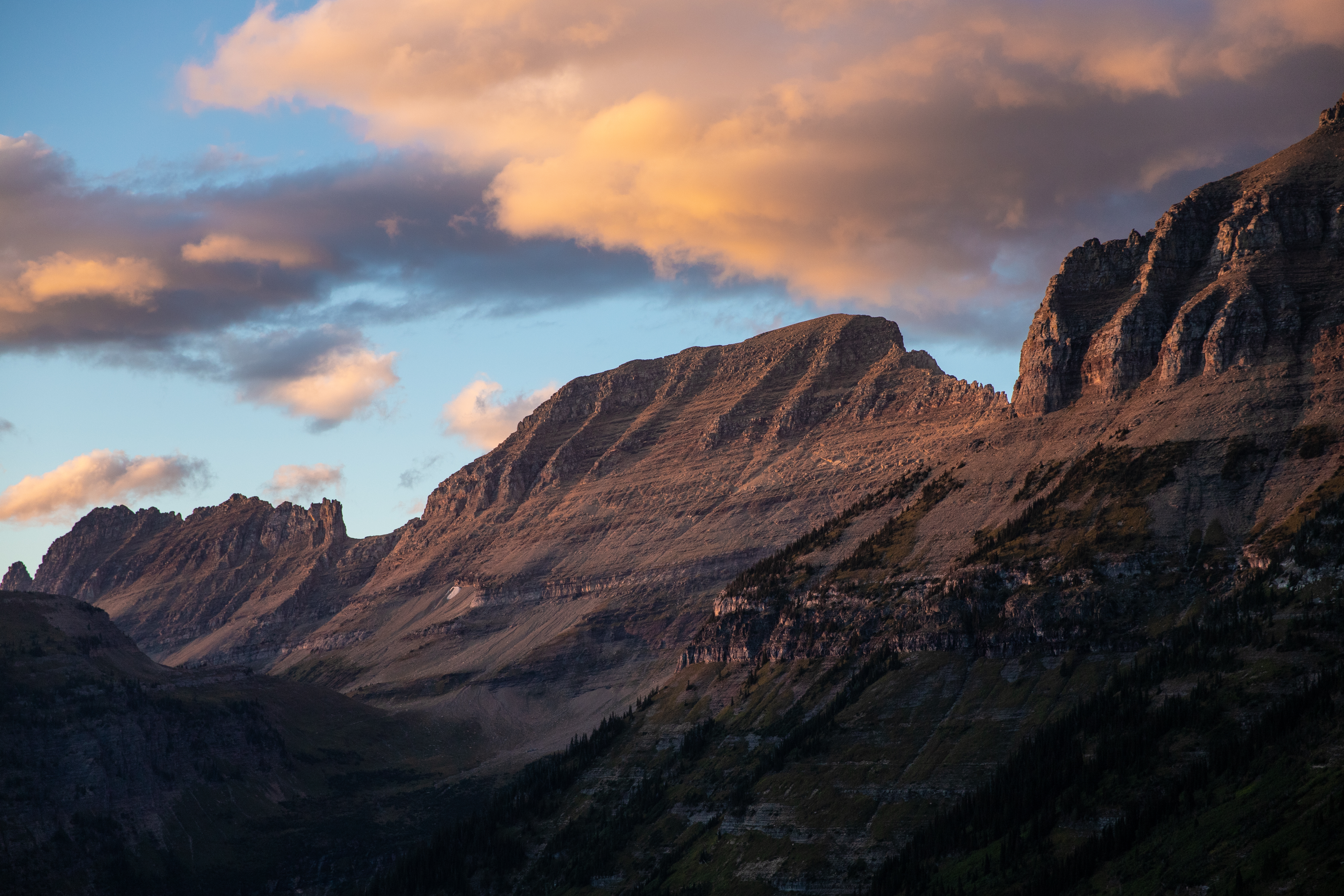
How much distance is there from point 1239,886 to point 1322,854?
38.7 feet

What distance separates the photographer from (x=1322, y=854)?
19162cm

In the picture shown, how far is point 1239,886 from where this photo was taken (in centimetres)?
19600
